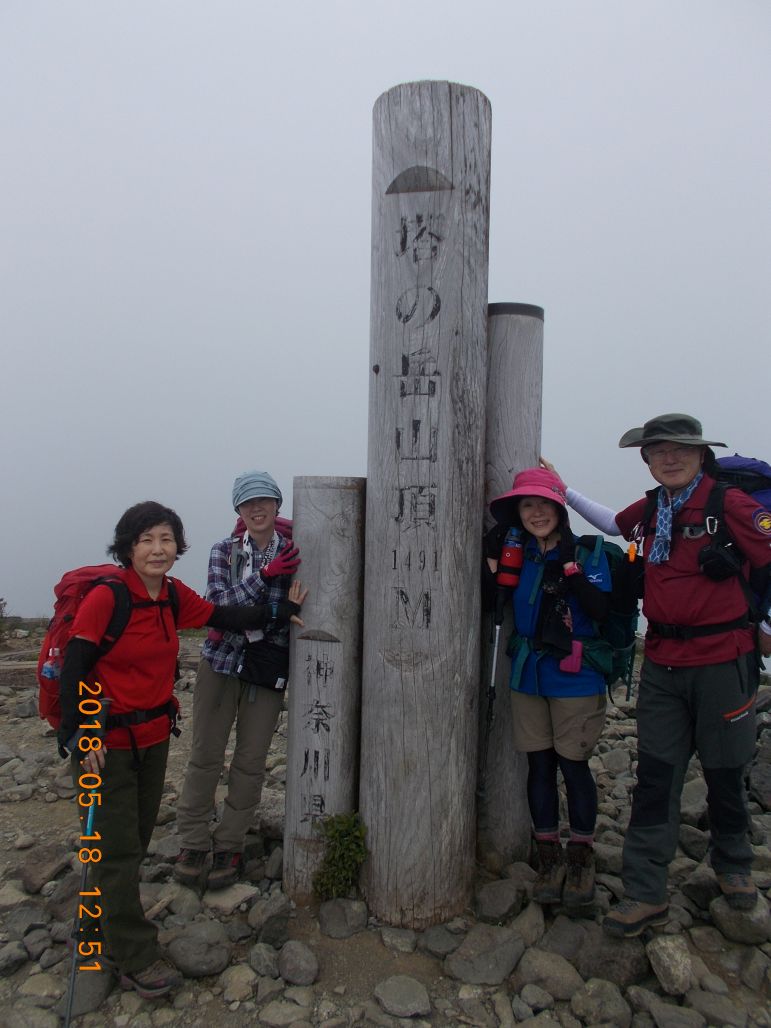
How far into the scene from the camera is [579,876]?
450 centimetres

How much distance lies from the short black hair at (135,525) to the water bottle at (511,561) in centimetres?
193

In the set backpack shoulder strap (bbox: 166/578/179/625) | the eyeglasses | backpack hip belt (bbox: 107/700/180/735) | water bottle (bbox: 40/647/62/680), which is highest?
the eyeglasses

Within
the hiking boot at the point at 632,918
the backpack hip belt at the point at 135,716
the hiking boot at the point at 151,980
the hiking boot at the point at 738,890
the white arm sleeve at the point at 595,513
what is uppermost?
the white arm sleeve at the point at 595,513

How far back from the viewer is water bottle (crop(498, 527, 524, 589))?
182 inches

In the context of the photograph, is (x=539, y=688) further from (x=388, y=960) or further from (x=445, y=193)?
(x=445, y=193)

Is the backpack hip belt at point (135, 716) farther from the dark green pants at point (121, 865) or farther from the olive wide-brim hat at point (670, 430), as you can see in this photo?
the olive wide-brim hat at point (670, 430)

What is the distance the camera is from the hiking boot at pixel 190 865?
491 cm

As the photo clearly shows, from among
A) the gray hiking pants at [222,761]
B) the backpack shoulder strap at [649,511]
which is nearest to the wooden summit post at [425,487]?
the gray hiking pants at [222,761]

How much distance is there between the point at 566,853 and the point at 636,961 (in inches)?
27.2

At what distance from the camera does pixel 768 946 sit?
13.9ft

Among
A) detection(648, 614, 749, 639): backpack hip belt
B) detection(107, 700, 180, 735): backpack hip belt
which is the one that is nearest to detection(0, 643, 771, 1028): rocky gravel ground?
detection(107, 700, 180, 735): backpack hip belt

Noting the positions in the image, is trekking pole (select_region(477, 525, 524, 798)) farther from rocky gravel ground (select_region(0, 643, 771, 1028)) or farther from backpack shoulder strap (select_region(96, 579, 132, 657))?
backpack shoulder strap (select_region(96, 579, 132, 657))

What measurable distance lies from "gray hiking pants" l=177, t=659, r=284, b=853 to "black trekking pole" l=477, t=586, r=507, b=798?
55.9 inches

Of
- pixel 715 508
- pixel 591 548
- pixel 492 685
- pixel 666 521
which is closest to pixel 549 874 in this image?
pixel 492 685
